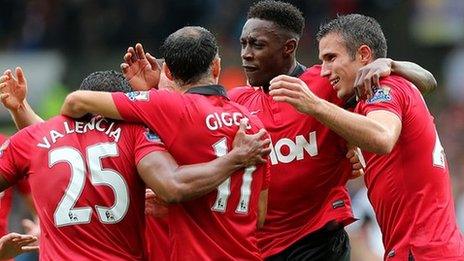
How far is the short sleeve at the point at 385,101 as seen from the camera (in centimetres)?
744

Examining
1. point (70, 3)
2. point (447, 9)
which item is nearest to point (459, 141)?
point (447, 9)

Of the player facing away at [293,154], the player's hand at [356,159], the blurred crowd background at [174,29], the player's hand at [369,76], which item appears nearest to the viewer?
the player's hand at [369,76]

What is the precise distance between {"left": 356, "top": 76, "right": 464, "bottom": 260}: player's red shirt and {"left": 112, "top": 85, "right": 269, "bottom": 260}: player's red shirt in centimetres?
92

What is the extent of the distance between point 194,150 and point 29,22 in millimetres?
16959

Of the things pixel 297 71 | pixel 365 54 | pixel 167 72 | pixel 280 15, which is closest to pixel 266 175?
pixel 167 72

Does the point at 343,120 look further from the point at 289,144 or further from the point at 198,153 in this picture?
the point at 289,144

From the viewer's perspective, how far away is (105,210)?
7.28m

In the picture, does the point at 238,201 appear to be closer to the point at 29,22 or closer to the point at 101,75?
the point at 101,75

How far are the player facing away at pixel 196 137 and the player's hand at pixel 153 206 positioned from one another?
1.11 feet

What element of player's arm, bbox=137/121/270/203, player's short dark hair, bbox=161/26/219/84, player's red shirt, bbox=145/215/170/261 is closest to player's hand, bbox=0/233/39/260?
player's red shirt, bbox=145/215/170/261

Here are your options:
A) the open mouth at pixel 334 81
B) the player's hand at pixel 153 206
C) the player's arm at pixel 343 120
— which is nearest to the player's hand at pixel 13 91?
the player's hand at pixel 153 206

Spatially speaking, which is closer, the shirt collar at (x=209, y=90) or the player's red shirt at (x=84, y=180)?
the player's red shirt at (x=84, y=180)

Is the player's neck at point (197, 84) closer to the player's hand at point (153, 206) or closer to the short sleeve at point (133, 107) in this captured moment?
the short sleeve at point (133, 107)

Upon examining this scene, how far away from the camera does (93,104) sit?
725 centimetres
